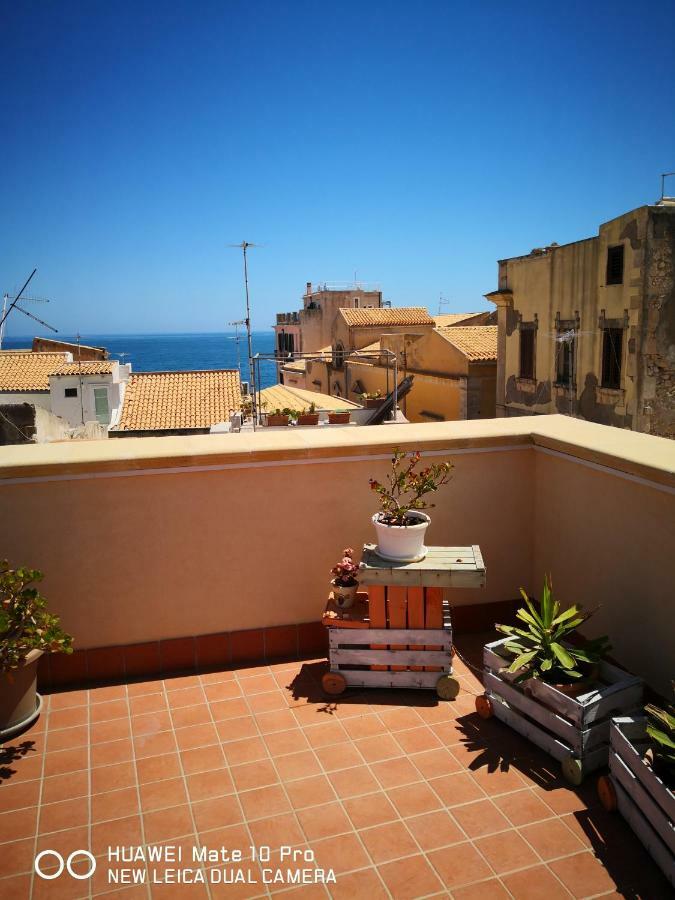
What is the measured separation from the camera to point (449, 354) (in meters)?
24.2

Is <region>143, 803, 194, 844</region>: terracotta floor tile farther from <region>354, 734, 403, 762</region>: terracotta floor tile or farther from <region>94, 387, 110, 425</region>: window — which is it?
<region>94, 387, 110, 425</region>: window

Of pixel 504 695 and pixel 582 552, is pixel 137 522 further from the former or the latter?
pixel 582 552

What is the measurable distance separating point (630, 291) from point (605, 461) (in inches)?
515

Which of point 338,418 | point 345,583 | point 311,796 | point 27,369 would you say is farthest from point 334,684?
point 27,369

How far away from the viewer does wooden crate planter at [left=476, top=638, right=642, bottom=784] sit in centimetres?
336

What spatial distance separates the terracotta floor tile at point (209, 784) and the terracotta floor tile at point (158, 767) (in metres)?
0.12

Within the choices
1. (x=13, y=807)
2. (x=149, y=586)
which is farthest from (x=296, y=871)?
(x=149, y=586)

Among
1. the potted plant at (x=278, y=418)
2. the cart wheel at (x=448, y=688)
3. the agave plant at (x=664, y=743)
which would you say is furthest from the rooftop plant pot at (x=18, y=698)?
the potted plant at (x=278, y=418)

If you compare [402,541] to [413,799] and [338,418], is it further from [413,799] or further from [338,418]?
[338,418]

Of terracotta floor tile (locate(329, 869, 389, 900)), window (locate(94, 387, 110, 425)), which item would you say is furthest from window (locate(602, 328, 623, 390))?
window (locate(94, 387, 110, 425))

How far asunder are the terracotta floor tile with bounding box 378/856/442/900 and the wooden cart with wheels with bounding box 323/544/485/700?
53.0 inches

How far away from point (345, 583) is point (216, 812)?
1.50 m

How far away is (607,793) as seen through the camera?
3141 mm

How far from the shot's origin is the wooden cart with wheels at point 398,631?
13.5ft
